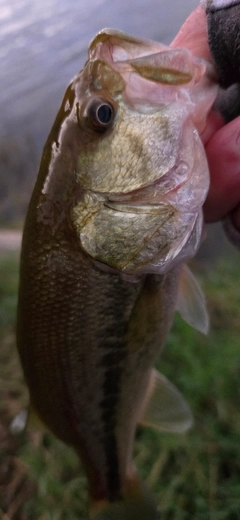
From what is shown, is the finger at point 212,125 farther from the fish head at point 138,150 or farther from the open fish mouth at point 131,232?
the open fish mouth at point 131,232

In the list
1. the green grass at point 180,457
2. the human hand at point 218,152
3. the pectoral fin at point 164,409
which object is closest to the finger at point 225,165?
the human hand at point 218,152

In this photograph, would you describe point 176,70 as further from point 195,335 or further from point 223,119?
point 195,335

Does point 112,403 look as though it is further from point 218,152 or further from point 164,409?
point 218,152

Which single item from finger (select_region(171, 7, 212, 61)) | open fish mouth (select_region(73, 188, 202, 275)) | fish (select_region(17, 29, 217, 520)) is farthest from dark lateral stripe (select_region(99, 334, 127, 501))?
finger (select_region(171, 7, 212, 61))

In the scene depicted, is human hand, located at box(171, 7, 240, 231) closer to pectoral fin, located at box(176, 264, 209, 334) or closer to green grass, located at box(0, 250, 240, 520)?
pectoral fin, located at box(176, 264, 209, 334)

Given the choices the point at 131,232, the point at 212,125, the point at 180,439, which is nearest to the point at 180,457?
the point at 180,439

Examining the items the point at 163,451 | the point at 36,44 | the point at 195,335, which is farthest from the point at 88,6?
the point at 163,451
